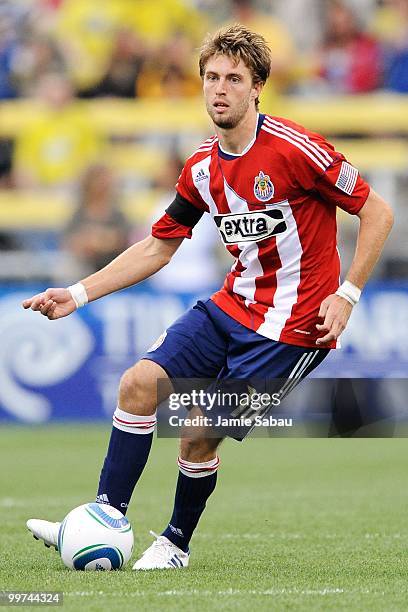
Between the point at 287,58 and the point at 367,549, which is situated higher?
the point at 287,58

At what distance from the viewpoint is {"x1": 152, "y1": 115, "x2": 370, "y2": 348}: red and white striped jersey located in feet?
18.1

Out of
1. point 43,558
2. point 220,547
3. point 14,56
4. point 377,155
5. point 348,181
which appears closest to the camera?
point 348,181

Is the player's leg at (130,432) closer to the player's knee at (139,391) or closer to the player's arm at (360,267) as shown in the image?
the player's knee at (139,391)

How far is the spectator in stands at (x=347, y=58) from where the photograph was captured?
16766 millimetres

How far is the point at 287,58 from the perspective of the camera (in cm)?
1659

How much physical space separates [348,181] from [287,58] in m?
11.5

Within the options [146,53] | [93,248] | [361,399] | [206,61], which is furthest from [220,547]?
[146,53]

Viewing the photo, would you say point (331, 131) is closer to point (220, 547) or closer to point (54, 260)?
point (54, 260)

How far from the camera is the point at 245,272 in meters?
5.74

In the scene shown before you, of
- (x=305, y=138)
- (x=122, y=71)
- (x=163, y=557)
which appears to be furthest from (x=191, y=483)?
(x=122, y=71)

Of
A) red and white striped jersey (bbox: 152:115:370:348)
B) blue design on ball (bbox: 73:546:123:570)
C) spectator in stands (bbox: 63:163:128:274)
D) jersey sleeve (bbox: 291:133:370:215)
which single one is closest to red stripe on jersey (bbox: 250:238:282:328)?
red and white striped jersey (bbox: 152:115:370:348)

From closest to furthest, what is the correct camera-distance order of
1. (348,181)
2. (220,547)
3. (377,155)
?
(348,181) < (220,547) < (377,155)

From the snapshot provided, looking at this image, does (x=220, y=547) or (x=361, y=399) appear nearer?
(x=220, y=547)

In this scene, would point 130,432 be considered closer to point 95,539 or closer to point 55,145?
point 95,539
